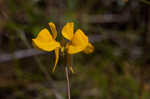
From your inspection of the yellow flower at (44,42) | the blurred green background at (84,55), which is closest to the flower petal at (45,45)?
the yellow flower at (44,42)

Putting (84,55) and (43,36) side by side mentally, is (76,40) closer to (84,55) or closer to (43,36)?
(43,36)

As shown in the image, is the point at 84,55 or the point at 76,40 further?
the point at 84,55

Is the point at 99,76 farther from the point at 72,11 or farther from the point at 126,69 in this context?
the point at 72,11

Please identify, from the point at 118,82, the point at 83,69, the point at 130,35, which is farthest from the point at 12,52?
the point at 130,35

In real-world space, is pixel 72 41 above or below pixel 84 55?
above

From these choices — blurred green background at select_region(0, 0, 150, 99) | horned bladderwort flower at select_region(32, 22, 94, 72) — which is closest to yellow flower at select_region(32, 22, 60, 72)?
horned bladderwort flower at select_region(32, 22, 94, 72)

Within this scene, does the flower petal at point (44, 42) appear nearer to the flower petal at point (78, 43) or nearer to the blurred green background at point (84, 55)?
the flower petal at point (78, 43)

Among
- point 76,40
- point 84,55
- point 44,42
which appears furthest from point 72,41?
point 84,55

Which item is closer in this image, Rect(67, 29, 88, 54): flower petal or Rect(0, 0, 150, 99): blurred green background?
Rect(67, 29, 88, 54): flower petal

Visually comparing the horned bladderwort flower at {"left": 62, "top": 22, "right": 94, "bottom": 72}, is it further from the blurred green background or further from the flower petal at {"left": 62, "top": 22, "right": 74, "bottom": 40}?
the blurred green background
